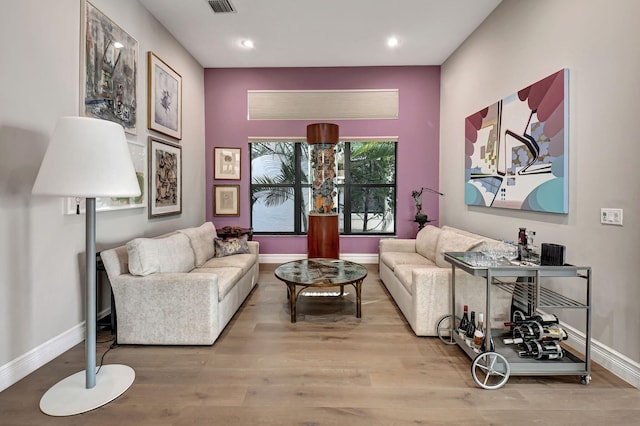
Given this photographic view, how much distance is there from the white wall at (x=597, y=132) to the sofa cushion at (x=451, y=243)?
462 mm

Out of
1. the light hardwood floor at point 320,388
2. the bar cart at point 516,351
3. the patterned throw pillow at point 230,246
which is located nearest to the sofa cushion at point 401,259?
the light hardwood floor at point 320,388

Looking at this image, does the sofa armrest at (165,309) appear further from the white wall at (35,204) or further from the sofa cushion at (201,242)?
the sofa cushion at (201,242)

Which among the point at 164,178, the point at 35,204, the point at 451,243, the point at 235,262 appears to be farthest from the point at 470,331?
the point at 164,178

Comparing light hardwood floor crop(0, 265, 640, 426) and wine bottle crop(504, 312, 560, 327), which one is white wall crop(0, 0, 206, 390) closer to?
light hardwood floor crop(0, 265, 640, 426)

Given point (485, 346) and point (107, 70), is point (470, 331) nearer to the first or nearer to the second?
point (485, 346)

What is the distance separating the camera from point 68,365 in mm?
2285

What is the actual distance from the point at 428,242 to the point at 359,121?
230 centimetres

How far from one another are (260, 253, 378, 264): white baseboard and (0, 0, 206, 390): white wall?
273 centimetres

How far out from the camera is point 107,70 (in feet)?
9.50

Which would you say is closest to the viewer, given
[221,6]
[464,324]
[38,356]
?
[38,356]

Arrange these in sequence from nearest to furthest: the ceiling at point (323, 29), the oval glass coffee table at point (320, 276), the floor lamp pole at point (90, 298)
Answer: the floor lamp pole at point (90, 298), the oval glass coffee table at point (320, 276), the ceiling at point (323, 29)

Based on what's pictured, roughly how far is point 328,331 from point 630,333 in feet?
6.84

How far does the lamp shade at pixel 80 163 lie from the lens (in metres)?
1.73

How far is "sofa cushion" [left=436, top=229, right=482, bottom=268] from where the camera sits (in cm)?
311
